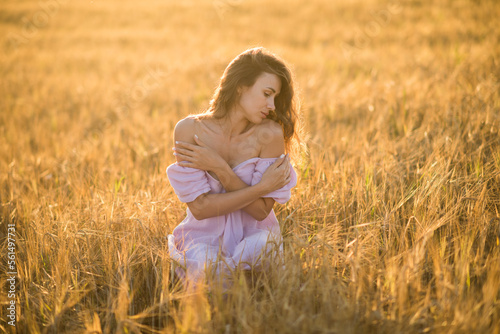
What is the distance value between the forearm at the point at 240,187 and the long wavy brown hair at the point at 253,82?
0.34 metres

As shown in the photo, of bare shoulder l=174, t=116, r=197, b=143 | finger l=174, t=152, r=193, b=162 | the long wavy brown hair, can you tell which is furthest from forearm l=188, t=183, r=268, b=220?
the long wavy brown hair

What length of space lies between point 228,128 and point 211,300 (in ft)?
3.09

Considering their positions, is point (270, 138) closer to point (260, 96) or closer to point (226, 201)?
point (260, 96)

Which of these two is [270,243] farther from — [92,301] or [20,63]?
[20,63]

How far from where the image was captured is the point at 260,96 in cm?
209

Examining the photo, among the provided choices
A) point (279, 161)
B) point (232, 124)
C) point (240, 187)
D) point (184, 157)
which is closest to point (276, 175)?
point (279, 161)

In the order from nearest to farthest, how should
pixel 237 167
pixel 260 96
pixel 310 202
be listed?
pixel 260 96, pixel 237 167, pixel 310 202

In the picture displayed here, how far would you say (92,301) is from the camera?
6.50 feet

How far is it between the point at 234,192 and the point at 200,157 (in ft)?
0.86

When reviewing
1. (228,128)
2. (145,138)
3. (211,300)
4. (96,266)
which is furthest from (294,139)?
(145,138)

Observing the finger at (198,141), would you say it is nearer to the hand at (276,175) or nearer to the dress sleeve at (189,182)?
the dress sleeve at (189,182)

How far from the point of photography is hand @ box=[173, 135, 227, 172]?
2094mm

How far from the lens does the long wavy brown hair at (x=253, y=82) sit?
2.09m

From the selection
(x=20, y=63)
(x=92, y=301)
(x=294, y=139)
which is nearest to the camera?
(x=92, y=301)
